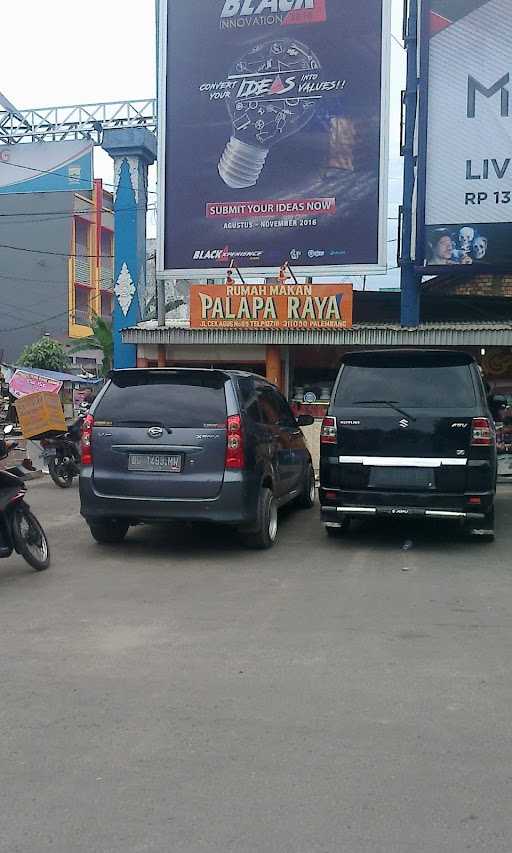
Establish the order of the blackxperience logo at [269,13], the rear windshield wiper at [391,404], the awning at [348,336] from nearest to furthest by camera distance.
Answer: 1. the rear windshield wiper at [391,404]
2. the awning at [348,336]
3. the blackxperience logo at [269,13]

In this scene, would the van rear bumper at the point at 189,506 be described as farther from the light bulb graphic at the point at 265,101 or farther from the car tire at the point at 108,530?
the light bulb graphic at the point at 265,101

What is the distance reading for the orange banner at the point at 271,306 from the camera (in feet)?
53.6

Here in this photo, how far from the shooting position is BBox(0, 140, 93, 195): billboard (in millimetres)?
36500

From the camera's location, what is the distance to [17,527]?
22.9 feet

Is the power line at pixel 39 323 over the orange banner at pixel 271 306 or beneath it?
over

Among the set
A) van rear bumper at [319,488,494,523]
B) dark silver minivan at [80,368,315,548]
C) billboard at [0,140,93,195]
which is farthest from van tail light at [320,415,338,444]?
billboard at [0,140,93,195]

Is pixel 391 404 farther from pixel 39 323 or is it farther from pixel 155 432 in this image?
pixel 39 323

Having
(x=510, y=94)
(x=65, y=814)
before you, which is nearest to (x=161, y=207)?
(x=510, y=94)

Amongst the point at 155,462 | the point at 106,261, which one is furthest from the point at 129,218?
the point at 106,261

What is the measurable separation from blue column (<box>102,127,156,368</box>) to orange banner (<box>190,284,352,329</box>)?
3.04 meters

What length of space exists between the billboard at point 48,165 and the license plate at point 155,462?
29.6 m

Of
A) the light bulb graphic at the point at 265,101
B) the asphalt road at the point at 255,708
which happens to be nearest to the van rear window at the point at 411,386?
the asphalt road at the point at 255,708

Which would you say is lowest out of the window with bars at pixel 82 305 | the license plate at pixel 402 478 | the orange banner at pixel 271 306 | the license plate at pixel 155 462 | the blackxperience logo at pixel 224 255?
the license plate at pixel 402 478

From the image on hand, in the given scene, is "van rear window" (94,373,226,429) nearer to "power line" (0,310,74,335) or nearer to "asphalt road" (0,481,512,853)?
"asphalt road" (0,481,512,853)
